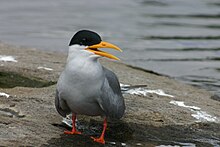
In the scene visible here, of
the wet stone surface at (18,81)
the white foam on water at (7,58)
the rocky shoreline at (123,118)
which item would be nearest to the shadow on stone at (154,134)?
the rocky shoreline at (123,118)

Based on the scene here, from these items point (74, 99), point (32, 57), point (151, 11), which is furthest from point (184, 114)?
point (151, 11)

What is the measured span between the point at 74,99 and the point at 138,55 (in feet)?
22.1

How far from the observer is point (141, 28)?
14938 millimetres

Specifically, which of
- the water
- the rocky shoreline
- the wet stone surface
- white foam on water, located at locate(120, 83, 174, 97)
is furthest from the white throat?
the water

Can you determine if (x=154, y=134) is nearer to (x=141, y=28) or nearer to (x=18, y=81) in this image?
(x=18, y=81)

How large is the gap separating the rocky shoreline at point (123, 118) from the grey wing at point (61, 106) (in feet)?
0.62

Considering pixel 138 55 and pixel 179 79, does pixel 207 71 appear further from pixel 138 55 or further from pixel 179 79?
pixel 138 55

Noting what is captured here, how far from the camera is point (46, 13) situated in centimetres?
1695

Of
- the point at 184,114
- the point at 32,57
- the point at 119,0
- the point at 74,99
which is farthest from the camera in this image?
the point at 119,0

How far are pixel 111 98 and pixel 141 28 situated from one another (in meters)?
8.95

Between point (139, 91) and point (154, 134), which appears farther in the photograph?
point (139, 91)

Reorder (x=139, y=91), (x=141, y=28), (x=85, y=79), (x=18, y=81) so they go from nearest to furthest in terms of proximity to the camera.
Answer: (x=85, y=79), (x=139, y=91), (x=18, y=81), (x=141, y=28)

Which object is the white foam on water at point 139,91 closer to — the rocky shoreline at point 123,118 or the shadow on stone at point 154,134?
the rocky shoreline at point 123,118

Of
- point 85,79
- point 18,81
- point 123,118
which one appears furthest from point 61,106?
point 18,81
